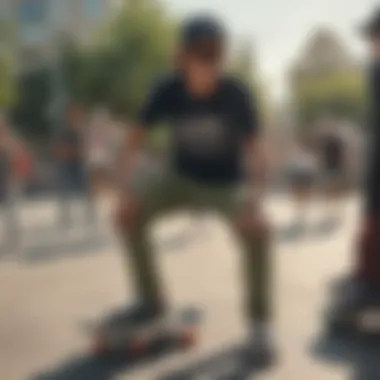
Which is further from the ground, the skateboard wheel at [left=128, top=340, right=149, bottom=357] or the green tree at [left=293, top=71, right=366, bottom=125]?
the green tree at [left=293, top=71, right=366, bottom=125]

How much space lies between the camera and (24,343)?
1366mm

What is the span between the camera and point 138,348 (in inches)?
56.3

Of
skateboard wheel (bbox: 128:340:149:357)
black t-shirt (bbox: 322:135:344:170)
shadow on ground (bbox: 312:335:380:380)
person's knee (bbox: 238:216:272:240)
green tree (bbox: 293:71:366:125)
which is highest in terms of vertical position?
green tree (bbox: 293:71:366:125)

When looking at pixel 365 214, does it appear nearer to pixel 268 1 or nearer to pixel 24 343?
pixel 268 1

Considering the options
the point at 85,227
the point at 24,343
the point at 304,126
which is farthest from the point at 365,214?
the point at 24,343

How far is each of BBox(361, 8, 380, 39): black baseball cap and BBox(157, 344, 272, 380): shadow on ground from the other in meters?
0.63

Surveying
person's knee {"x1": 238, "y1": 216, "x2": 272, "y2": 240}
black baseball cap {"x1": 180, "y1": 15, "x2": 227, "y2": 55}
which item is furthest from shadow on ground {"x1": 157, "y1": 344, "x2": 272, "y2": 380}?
black baseball cap {"x1": 180, "y1": 15, "x2": 227, "y2": 55}

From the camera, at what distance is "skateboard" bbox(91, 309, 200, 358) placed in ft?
4.42

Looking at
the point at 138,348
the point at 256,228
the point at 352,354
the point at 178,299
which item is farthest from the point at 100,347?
the point at 352,354

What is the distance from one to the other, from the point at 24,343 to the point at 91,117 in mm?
466

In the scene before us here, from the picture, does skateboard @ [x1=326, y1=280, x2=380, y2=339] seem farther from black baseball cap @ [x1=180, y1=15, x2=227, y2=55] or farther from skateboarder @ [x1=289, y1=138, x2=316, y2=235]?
black baseball cap @ [x1=180, y1=15, x2=227, y2=55]

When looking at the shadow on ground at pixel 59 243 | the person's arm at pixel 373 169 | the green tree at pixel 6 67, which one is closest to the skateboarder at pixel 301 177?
the person's arm at pixel 373 169

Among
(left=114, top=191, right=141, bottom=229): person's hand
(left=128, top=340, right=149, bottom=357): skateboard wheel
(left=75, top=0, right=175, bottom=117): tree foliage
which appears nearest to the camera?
(left=75, top=0, right=175, bottom=117): tree foliage

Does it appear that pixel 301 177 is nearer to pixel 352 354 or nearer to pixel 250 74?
pixel 250 74
